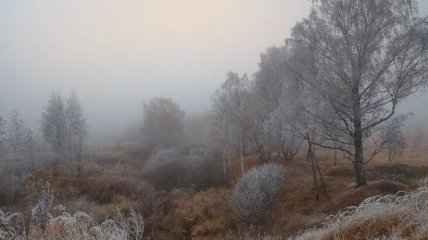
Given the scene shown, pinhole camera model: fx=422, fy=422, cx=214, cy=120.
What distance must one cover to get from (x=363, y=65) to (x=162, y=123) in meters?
44.2

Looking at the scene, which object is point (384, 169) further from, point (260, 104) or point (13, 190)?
point (13, 190)

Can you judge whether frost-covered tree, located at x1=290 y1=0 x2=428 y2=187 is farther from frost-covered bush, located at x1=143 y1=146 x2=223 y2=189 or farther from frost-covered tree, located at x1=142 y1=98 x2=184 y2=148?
frost-covered tree, located at x1=142 y1=98 x2=184 y2=148

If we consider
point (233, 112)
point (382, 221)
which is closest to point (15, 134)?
point (233, 112)

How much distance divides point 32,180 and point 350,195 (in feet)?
88.5

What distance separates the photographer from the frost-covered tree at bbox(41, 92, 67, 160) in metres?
39.2

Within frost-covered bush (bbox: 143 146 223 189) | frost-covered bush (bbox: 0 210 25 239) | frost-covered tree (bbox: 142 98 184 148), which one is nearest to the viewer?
frost-covered bush (bbox: 0 210 25 239)

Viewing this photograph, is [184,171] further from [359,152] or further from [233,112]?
[359,152]

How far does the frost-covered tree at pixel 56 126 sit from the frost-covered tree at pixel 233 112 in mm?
14157

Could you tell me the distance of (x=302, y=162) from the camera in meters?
36.7

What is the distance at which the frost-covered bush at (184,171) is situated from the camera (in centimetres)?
3572

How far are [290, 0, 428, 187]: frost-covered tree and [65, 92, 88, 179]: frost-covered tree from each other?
80.4 ft

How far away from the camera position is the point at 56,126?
39.8 metres

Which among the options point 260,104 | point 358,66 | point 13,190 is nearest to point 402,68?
point 358,66

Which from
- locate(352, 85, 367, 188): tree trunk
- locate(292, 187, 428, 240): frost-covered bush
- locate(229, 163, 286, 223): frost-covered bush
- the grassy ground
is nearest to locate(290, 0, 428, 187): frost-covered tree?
locate(352, 85, 367, 188): tree trunk
